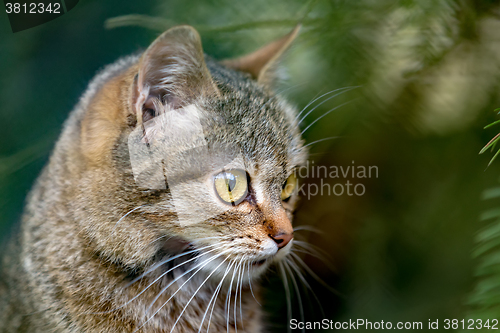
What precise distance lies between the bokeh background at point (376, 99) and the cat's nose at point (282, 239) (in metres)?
0.33

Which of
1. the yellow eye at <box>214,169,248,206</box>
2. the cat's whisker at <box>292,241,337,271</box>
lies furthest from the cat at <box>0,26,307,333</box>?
the cat's whisker at <box>292,241,337,271</box>

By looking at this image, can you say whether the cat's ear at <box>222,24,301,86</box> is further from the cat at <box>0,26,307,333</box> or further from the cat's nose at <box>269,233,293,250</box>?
the cat's nose at <box>269,233,293,250</box>

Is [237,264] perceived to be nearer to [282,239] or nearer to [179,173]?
[282,239]

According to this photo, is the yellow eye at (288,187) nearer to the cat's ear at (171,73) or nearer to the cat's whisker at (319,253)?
the cat's whisker at (319,253)

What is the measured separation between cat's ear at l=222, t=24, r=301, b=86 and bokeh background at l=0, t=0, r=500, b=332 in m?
0.03

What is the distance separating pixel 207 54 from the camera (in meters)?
1.00

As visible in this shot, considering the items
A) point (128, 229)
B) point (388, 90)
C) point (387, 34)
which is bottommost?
point (128, 229)

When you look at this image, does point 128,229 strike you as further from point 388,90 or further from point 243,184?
point 388,90

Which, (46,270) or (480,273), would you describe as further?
(46,270)

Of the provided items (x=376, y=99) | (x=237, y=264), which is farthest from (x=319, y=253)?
(x=376, y=99)

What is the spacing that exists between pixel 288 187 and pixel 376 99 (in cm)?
31

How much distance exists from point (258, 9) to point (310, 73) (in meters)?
0.20

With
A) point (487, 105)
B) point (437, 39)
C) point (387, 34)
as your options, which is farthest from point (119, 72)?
point (487, 105)

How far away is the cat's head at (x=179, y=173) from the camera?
772mm
